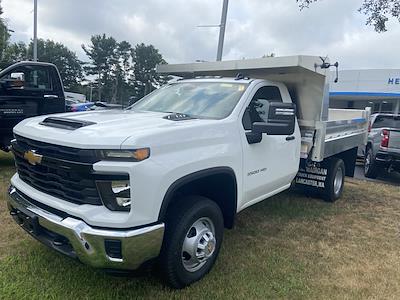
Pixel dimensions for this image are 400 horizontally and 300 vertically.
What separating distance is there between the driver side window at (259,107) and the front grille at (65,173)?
1.84 m

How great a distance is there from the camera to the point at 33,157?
320cm

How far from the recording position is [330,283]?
3.78 m

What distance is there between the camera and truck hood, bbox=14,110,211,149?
2830 mm

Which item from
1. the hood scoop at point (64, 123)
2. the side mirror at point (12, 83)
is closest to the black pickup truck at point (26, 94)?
the side mirror at point (12, 83)

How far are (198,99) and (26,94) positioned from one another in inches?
180

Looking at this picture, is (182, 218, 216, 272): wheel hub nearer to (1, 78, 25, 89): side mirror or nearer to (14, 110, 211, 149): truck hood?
(14, 110, 211, 149): truck hood

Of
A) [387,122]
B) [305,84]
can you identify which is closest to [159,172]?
[305,84]

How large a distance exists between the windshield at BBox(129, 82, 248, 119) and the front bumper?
1.61 metres

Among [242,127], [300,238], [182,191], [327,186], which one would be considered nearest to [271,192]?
[300,238]

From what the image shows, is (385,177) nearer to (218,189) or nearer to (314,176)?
(314,176)

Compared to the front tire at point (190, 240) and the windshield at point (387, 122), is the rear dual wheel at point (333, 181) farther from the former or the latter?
the windshield at point (387, 122)

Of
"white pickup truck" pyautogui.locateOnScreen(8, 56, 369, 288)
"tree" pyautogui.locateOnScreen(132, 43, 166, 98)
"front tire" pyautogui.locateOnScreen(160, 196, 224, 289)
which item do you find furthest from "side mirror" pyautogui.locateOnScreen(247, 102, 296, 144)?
"tree" pyautogui.locateOnScreen(132, 43, 166, 98)

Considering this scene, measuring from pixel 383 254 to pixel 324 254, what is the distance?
77 centimetres

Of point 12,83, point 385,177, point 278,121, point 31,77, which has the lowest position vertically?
point 385,177
